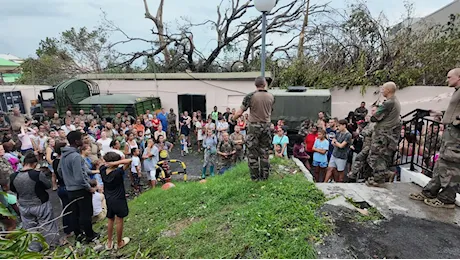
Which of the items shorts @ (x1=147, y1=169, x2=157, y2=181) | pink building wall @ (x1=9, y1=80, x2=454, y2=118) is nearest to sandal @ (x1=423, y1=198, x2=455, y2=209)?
shorts @ (x1=147, y1=169, x2=157, y2=181)

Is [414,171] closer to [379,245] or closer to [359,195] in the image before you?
[359,195]

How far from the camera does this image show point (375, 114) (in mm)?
4551

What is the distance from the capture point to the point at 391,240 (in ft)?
10.5

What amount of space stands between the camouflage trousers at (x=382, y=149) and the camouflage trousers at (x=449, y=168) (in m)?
0.75

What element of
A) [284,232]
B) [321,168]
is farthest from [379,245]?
[321,168]

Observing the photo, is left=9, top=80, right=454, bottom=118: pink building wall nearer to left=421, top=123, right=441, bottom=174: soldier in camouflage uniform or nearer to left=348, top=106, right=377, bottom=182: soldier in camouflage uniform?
left=421, top=123, right=441, bottom=174: soldier in camouflage uniform

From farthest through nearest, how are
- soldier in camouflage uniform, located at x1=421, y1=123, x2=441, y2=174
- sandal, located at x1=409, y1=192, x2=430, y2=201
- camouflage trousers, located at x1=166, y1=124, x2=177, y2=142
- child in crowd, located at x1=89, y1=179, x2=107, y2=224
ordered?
camouflage trousers, located at x1=166, y1=124, x2=177, y2=142 < child in crowd, located at x1=89, y1=179, x2=107, y2=224 < soldier in camouflage uniform, located at x1=421, y1=123, x2=441, y2=174 < sandal, located at x1=409, y1=192, x2=430, y2=201

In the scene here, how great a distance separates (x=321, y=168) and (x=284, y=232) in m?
4.15

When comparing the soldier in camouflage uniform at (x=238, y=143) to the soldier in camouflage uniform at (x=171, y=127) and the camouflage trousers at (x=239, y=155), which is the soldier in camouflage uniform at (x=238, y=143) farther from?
the soldier in camouflage uniform at (x=171, y=127)

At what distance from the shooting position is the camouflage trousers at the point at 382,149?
4551 mm

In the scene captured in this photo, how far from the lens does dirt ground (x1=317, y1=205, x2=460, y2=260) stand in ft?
9.75

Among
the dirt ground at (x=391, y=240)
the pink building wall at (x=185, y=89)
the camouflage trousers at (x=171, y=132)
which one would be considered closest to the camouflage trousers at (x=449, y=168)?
the dirt ground at (x=391, y=240)

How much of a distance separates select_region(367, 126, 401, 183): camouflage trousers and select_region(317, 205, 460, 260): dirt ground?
1056 mm

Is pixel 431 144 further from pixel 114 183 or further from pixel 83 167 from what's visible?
pixel 83 167
